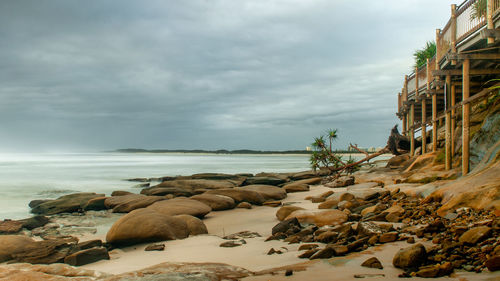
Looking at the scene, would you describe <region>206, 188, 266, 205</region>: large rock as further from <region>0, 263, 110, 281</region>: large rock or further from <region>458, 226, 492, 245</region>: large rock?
<region>458, 226, 492, 245</region>: large rock

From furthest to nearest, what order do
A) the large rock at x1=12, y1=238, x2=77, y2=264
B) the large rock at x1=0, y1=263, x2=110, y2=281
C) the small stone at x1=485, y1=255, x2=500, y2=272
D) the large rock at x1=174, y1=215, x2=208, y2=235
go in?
the large rock at x1=174, y1=215, x2=208, y2=235
the large rock at x1=12, y1=238, x2=77, y2=264
the large rock at x1=0, y1=263, x2=110, y2=281
the small stone at x1=485, y1=255, x2=500, y2=272

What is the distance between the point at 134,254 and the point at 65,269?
6.19 ft

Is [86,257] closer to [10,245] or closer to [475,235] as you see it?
[10,245]

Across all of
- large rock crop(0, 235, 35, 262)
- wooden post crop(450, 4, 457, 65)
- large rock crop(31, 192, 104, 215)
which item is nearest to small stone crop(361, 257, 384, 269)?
large rock crop(0, 235, 35, 262)

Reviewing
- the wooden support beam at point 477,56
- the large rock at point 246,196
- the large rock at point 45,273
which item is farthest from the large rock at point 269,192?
the large rock at point 45,273

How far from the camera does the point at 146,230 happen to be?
7.49 metres

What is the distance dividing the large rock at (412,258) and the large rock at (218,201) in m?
8.47

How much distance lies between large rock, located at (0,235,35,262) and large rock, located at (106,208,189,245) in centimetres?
152

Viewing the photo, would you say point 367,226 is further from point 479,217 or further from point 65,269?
point 65,269

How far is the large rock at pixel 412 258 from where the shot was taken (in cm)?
381

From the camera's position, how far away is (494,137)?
32.4 feet

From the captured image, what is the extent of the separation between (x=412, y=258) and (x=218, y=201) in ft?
28.6

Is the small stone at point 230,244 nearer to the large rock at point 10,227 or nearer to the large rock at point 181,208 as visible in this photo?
the large rock at point 181,208

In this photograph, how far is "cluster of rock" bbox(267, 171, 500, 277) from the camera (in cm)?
373
